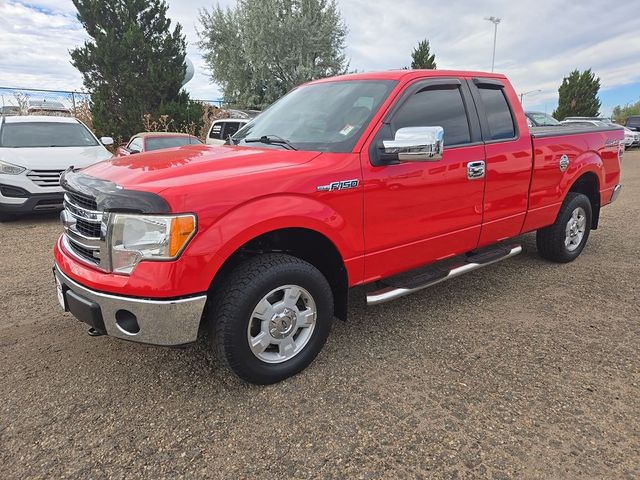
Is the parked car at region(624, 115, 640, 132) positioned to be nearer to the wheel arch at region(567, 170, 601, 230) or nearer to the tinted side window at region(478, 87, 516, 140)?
the wheel arch at region(567, 170, 601, 230)

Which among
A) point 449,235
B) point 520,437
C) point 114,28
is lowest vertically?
point 520,437

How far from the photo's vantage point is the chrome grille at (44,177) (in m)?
6.82

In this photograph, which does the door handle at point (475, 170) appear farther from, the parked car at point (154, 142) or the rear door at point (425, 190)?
the parked car at point (154, 142)

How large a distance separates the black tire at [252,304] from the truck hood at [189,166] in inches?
21.0

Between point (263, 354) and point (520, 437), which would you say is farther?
point (263, 354)

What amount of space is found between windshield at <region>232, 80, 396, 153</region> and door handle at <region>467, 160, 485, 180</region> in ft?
2.84

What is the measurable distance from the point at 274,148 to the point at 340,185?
65 cm

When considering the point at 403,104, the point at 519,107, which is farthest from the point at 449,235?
the point at 519,107

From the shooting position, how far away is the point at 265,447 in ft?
7.33

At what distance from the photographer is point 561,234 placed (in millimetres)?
4664

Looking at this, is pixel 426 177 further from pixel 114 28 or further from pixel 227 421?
pixel 114 28

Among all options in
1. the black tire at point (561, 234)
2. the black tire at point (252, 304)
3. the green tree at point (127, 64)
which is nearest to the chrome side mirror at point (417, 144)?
the black tire at point (252, 304)

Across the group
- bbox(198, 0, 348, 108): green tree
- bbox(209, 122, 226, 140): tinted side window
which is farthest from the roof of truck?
bbox(198, 0, 348, 108): green tree

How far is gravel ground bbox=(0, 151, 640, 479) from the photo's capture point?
213 cm
